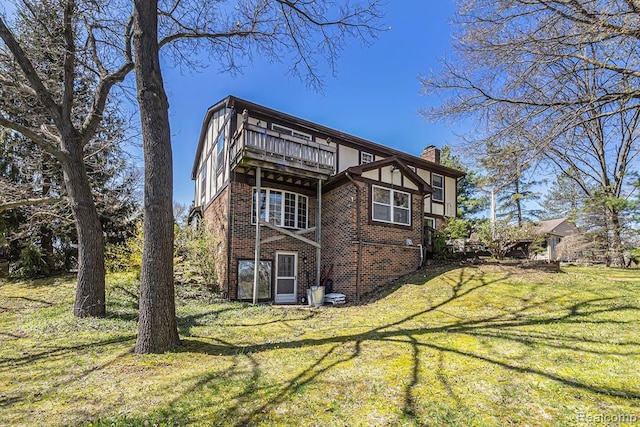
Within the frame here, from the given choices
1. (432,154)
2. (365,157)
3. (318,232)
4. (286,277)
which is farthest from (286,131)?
(432,154)

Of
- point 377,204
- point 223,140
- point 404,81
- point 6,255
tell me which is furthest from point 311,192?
point 6,255

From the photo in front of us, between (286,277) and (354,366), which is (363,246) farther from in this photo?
(354,366)

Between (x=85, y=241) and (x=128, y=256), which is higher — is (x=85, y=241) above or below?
above

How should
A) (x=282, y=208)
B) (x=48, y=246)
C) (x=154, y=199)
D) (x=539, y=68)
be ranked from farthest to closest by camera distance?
(x=48, y=246) → (x=282, y=208) → (x=539, y=68) → (x=154, y=199)

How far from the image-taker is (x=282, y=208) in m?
12.7

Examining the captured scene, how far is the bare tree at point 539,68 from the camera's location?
19.9 ft

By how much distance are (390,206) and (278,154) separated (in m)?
4.64

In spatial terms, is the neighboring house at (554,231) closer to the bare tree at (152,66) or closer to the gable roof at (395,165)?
the gable roof at (395,165)

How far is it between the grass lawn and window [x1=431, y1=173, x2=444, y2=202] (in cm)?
1070

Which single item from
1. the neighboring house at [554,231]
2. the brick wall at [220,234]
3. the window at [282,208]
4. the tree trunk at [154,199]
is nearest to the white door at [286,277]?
the window at [282,208]

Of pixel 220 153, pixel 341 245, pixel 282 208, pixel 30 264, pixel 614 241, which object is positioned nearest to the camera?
pixel 341 245

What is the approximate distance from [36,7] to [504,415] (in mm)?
12502

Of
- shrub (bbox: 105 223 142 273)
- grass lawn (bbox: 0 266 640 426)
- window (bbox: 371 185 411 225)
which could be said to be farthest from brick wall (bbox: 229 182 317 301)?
shrub (bbox: 105 223 142 273)

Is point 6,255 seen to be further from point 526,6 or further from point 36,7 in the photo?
point 526,6
